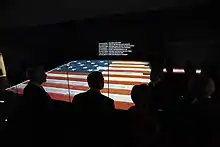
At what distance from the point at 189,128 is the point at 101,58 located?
1.47m

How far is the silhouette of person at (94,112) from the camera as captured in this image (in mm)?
2080

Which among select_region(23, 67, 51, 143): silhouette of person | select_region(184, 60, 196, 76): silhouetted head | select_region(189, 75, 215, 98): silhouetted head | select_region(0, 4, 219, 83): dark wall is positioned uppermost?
select_region(0, 4, 219, 83): dark wall

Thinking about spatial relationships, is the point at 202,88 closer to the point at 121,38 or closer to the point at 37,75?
the point at 121,38

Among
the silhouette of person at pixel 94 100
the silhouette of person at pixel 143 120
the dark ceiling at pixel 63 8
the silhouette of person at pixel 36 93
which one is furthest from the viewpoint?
the dark ceiling at pixel 63 8

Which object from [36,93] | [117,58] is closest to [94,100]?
[36,93]

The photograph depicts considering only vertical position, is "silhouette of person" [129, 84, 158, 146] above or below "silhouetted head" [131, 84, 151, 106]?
below

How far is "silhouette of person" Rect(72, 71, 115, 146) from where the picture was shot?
2080mm

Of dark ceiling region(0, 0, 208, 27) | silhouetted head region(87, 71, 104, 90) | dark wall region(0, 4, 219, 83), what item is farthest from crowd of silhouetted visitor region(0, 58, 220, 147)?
dark ceiling region(0, 0, 208, 27)

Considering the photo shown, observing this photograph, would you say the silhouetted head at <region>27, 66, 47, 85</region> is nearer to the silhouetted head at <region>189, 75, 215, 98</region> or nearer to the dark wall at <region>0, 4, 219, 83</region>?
the dark wall at <region>0, 4, 219, 83</region>

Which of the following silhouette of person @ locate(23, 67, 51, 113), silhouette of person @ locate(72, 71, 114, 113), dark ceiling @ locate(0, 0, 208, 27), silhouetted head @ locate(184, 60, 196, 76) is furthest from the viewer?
dark ceiling @ locate(0, 0, 208, 27)

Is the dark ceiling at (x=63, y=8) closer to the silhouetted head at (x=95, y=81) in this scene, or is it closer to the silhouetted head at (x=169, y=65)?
the silhouetted head at (x=169, y=65)

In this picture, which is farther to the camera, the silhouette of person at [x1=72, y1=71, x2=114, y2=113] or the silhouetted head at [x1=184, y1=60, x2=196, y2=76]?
the silhouetted head at [x1=184, y1=60, x2=196, y2=76]

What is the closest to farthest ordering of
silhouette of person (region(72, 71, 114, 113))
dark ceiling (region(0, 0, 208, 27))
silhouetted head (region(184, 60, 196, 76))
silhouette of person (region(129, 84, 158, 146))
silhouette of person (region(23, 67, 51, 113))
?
silhouette of person (region(129, 84, 158, 146)) → silhouette of person (region(72, 71, 114, 113)) → silhouetted head (region(184, 60, 196, 76)) → silhouette of person (region(23, 67, 51, 113)) → dark ceiling (region(0, 0, 208, 27))

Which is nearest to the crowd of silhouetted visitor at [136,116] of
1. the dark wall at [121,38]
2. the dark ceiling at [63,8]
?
the dark wall at [121,38]
